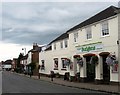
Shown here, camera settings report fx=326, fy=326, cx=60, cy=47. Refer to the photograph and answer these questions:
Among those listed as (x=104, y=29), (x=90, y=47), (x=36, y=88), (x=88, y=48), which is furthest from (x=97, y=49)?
(x=36, y=88)

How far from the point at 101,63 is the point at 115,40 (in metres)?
3.70

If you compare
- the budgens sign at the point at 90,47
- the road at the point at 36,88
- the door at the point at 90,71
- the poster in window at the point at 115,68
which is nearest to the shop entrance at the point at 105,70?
the budgens sign at the point at 90,47

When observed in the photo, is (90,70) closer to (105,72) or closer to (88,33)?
(105,72)

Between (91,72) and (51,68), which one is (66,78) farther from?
(51,68)

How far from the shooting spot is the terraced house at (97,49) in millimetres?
31719

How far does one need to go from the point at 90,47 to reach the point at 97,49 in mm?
1805

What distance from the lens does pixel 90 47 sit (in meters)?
37.2

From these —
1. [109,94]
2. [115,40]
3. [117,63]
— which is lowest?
[109,94]

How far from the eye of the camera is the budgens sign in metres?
35.1

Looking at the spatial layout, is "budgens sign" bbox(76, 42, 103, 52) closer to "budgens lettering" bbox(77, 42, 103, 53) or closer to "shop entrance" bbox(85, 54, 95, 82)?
"budgens lettering" bbox(77, 42, 103, 53)

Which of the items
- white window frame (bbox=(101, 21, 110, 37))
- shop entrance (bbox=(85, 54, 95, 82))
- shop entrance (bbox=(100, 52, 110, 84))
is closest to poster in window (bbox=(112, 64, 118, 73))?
shop entrance (bbox=(100, 52, 110, 84))

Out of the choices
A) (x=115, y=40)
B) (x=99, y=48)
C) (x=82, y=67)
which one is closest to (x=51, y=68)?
(x=82, y=67)

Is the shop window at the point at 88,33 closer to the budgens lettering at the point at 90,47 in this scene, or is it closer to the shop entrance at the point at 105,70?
the budgens lettering at the point at 90,47

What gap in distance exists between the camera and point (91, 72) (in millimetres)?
37844
